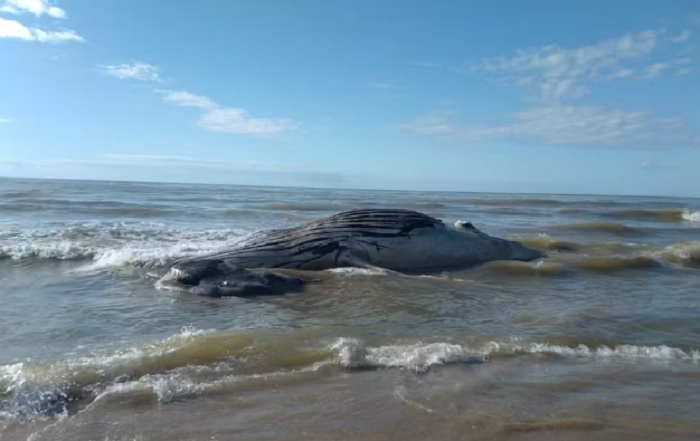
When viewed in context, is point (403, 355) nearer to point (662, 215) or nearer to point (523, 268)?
Answer: point (523, 268)

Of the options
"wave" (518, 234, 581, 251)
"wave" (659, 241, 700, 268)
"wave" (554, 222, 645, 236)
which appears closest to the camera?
"wave" (659, 241, 700, 268)

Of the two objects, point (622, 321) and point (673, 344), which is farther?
point (622, 321)

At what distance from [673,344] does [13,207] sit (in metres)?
21.7

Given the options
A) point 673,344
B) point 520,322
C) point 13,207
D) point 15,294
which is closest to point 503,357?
point 520,322

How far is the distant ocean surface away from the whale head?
1.10m

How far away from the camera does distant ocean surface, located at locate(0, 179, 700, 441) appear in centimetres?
343

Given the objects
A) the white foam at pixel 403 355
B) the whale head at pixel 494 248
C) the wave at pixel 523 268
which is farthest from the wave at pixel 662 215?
the white foam at pixel 403 355

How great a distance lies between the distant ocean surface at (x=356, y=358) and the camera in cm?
343

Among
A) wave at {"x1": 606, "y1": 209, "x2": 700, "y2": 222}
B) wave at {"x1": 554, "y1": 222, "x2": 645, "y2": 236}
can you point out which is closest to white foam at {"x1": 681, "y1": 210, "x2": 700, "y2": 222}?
wave at {"x1": 606, "y1": 209, "x2": 700, "y2": 222}

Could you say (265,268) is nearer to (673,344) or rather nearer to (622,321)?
(622,321)

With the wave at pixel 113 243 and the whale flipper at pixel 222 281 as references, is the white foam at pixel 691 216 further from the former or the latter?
the whale flipper at pixel 222 281

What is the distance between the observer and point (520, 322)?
227 inches

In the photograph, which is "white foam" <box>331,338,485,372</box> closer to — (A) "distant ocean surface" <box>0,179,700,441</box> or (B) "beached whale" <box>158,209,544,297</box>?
(A) "distant ocean surface" <box>0,179,700,441</box>

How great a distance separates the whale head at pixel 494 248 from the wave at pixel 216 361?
15.0 ft
